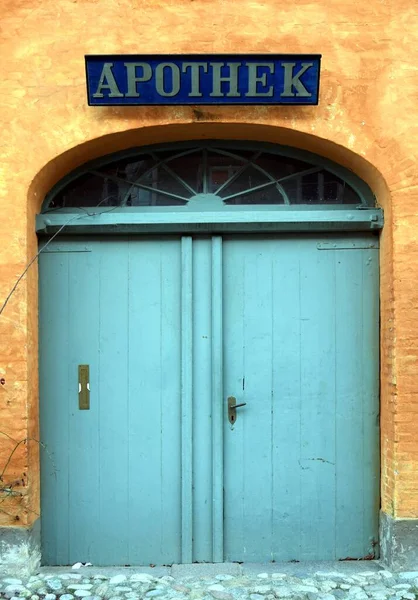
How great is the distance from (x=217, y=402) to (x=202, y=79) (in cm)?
222

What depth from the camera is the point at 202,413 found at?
4.35 meters

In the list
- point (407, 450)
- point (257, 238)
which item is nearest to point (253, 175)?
point (257, 238)

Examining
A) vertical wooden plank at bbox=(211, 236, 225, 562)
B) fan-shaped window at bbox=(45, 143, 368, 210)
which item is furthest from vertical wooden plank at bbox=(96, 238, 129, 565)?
vertical wooden plank at bbox=(211, 236, 225, 562)

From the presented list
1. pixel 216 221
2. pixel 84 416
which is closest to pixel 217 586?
pixel 84 416

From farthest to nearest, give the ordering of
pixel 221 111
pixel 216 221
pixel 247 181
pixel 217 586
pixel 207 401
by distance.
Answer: pixel 247 181 < pixel 207 401 < pixel 216 221 < pixel 221 111 < pixel 217 586

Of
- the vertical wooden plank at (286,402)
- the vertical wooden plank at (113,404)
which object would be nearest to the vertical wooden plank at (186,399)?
the vertical wooden plank at (113,404)

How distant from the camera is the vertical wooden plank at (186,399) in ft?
14.1

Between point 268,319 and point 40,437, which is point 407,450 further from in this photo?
point 40,437

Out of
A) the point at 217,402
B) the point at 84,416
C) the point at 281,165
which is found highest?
the point at 281,165

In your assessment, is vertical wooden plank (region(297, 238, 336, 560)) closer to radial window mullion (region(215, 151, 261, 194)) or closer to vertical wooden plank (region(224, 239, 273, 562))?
vertical wooden plank (region(224, 239, 273, 562))

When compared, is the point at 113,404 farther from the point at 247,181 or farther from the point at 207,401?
the point at 247,181

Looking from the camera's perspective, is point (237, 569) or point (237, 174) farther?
point (237, 174)

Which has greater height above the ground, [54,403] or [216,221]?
[216,221]

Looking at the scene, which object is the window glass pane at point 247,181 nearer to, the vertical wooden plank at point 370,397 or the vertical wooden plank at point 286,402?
the vertical wooden plank at point 286,402
